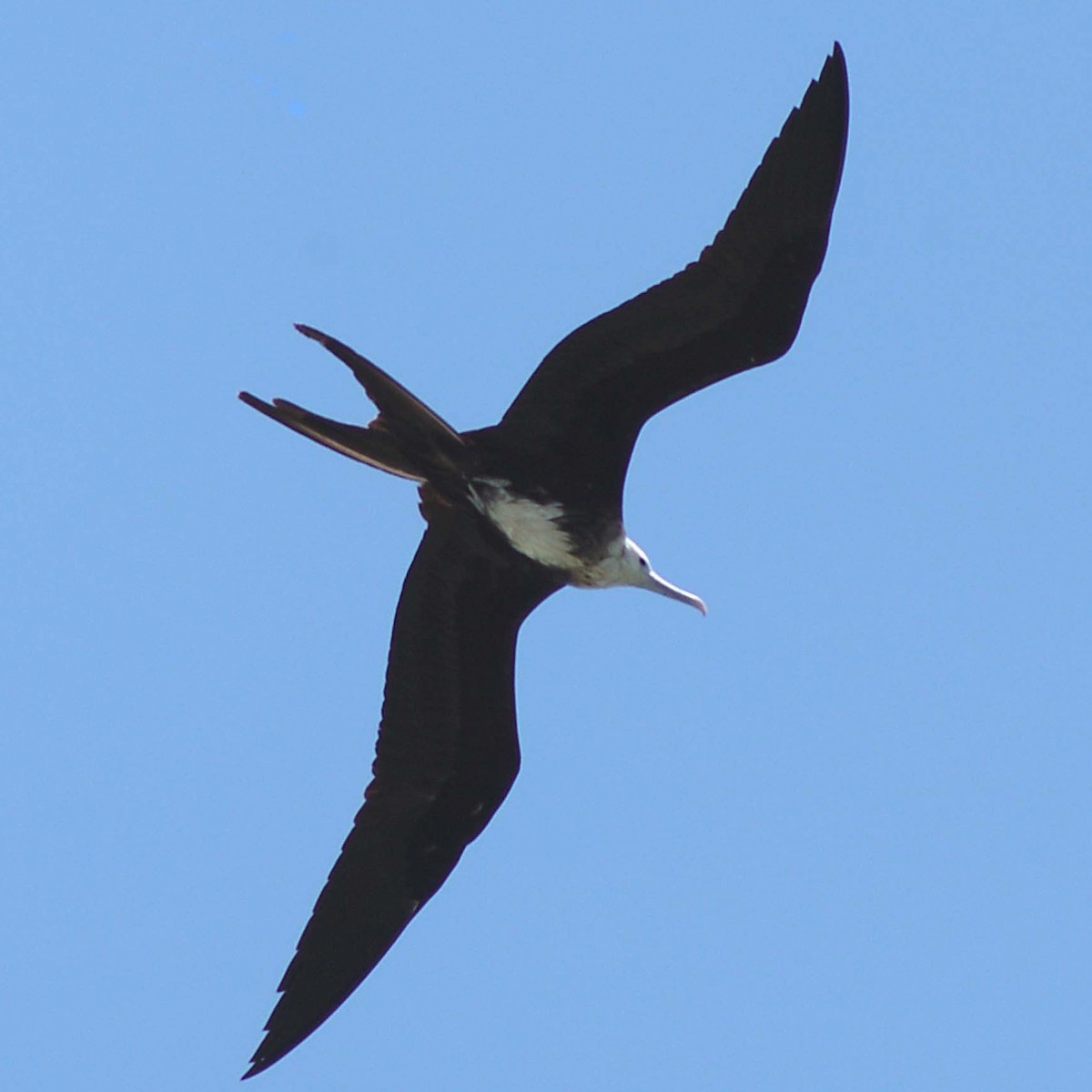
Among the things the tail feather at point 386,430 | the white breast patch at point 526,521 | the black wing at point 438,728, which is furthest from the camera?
the black wing at point 438,728

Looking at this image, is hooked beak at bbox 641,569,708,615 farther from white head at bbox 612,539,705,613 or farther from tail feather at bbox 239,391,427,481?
tail feather at bbox 239,391,427,481

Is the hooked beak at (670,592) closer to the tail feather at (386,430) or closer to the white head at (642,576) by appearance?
the white head at (642,576)

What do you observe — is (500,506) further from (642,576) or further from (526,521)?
(642,576)

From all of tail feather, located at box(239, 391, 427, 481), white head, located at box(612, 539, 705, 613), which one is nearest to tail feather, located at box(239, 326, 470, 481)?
tail feather, located at box(239, 391, 427, 481)

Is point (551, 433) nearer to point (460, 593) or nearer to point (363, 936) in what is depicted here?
point (460, 593)

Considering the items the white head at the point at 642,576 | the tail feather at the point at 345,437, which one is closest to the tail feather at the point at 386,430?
the tail feather at the point at 345,437

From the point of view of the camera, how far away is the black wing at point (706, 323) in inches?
270

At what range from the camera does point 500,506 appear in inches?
292

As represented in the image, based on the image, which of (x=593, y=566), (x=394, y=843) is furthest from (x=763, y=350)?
(x=394, y=843)

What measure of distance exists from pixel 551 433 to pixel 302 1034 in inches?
89.3

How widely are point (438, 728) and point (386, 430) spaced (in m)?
1.29

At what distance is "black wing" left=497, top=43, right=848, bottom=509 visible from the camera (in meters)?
6.87

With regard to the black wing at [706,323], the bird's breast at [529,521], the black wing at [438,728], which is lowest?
the black wing at [438,728]

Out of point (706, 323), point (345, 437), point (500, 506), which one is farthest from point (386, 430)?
point (706, 323)
